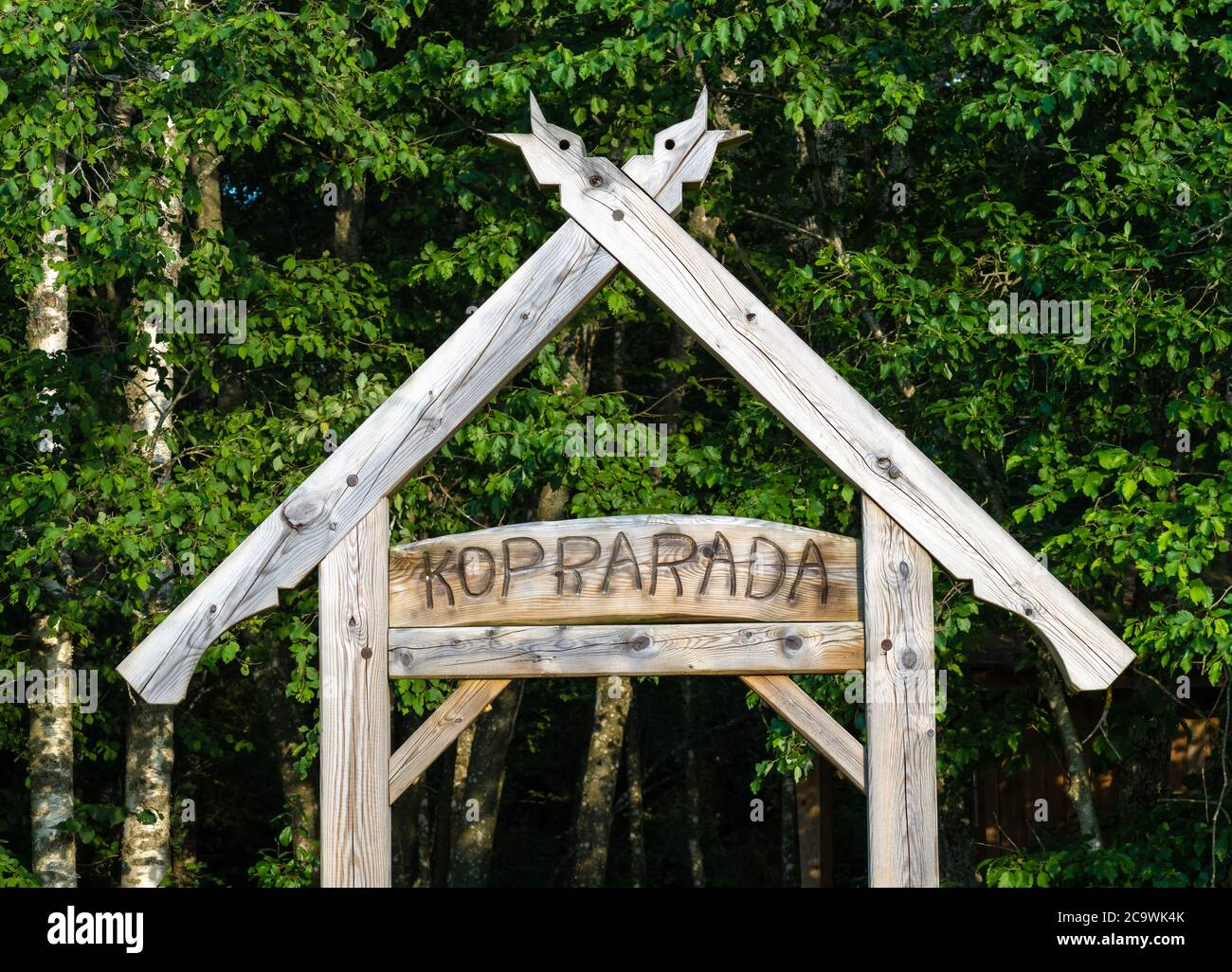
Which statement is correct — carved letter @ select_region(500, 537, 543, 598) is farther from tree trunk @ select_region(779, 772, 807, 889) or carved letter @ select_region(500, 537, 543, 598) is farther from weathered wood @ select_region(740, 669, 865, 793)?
tree trunk @ select_region(779, 772, 807, 889)

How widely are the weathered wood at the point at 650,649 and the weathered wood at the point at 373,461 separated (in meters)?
0.49

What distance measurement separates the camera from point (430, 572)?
4684mm

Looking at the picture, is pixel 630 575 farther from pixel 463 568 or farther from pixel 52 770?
pixel 52 770

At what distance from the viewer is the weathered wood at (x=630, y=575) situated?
4633 millimetres

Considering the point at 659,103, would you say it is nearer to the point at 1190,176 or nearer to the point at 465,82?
the point at 465,82

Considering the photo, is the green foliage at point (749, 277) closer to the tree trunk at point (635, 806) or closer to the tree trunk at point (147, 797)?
the tree trunk at point (147, 797)

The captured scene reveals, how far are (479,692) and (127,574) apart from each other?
4.27 meters

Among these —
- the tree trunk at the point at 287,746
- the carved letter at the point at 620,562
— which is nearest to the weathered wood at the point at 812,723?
the carved letter at the point at 620,562

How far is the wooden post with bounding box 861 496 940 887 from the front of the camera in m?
4.59

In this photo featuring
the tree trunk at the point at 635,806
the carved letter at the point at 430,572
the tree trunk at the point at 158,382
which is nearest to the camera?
the carved letter at the point at 430,572

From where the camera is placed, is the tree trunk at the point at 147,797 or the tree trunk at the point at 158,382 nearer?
the tree trunk at the point at 158,382
